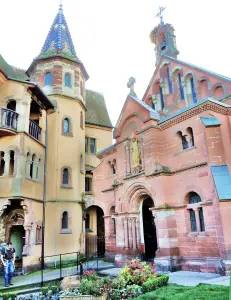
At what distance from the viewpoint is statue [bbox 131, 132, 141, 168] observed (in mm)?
16344

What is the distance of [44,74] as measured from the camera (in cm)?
2152

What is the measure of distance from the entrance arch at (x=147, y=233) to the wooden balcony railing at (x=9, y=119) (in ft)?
30.5

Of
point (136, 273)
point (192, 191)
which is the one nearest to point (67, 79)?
point (192, 191)

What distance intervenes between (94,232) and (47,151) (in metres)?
8.02

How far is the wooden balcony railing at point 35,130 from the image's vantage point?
17.6 m

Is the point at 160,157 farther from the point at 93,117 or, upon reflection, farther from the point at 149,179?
the point at 93,117

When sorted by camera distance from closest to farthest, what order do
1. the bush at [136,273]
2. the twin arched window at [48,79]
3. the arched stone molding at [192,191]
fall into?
the bush at [136,273] → the arched stone molding at [192,191] → the twin arched window at [48,79]

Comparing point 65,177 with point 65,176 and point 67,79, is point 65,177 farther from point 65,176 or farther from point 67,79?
point 67,79

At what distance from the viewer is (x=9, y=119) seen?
632 inches

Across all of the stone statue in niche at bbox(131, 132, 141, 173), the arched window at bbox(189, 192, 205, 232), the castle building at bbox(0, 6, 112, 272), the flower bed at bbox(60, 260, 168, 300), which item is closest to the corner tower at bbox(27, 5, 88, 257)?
the castle building at bbox(0, 6, 112, 272)

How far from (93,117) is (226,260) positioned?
18.7 meters

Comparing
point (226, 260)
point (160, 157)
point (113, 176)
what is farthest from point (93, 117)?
point (226, 260)

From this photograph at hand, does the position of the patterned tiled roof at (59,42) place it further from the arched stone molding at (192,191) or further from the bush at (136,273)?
the bush at (136,273)

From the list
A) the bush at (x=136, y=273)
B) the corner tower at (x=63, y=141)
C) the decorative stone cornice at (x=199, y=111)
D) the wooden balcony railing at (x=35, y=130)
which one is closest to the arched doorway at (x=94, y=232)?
the corner tower at (x=63, y=141)
